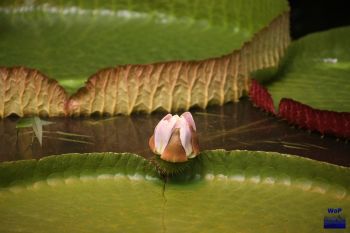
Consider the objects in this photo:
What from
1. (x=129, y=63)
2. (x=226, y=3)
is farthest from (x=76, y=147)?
(x=226, y=3)

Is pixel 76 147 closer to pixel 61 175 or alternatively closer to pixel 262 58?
pixel 61 175

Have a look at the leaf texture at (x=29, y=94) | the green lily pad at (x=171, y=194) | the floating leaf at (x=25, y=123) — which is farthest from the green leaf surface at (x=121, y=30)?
the green lily pad at (x=171, y=194)

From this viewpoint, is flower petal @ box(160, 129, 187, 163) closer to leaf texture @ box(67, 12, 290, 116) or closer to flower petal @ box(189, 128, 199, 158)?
flower petal @ box(189, 128, 199, 158)

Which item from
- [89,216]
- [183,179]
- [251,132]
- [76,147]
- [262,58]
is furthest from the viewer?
[262,58]

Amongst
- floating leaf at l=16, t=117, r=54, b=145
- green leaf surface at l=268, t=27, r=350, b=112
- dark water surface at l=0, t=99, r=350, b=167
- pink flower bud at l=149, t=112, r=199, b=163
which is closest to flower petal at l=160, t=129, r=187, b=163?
pink flower bud at l=149, t=112, r=199, b=163

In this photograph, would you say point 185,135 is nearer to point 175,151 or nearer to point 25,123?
point 175,151

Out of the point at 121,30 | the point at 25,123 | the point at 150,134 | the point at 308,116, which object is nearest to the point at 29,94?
the point at 25,123
